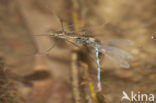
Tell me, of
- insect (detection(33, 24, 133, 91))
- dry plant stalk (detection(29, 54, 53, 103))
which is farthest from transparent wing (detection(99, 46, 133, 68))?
dry plant stalk (detection(29, 54, 53, 103))

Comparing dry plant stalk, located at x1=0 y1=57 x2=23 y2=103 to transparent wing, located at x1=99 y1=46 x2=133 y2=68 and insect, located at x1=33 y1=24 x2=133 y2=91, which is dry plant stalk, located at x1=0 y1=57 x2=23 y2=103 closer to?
insect, located at x1=33 y1=24 x2=133 y2=91

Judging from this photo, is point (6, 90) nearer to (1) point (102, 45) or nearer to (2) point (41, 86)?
(2) point (41, 86)

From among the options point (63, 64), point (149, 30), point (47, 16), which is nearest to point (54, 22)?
point (47, 16)

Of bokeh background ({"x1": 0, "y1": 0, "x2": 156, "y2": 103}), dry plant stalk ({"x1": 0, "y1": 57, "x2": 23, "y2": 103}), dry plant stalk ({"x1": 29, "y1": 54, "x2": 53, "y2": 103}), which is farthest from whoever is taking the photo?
dry plant stalk ({"x1": 29, "y1": 54, "x2": 53, "y2": 103})

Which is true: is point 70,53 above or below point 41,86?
above

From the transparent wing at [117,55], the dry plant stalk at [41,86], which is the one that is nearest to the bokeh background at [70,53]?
the dry plant stalk at [41,86]

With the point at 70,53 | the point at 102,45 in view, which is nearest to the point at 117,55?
the point at 102,45

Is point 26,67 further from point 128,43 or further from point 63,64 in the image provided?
point 128,43

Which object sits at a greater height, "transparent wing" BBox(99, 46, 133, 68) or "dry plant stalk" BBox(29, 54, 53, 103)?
"transparent wing" BBox(99, 46, 133, 68)
